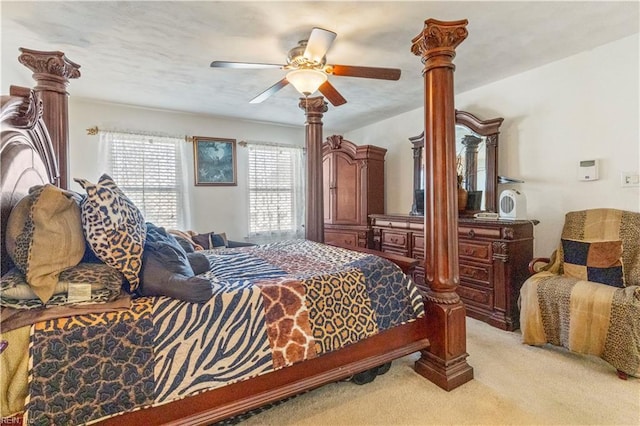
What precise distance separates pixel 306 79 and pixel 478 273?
7.74 feet

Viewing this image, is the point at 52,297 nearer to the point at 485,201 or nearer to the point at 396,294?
the point at 396,294

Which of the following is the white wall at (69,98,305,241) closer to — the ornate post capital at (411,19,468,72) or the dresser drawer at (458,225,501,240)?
the dresser drawer at (458,225,501,240)

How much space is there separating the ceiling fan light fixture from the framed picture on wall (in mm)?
2672

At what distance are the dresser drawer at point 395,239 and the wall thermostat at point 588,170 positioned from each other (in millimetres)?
1695

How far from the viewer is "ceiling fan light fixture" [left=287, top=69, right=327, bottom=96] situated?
2145 mm

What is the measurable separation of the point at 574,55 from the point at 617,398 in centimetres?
267

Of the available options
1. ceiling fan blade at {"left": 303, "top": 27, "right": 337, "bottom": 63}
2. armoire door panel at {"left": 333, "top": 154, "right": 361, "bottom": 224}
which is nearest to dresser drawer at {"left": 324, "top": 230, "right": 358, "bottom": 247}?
armoire door panel at {"left": 333, "top": 154, "right": 361, "bottom": 224}

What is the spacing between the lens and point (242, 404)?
148 centimetres

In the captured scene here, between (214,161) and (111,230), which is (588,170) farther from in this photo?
(214,161)

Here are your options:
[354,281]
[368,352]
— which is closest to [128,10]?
[354,281]

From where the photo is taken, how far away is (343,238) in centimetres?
466

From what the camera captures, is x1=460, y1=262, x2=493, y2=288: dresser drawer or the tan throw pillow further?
x1=460, y1=262, x2=493, y2=288: dresser drawer

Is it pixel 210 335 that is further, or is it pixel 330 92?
pixel 330 92

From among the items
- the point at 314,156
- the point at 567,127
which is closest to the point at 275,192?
the point at 314,156
